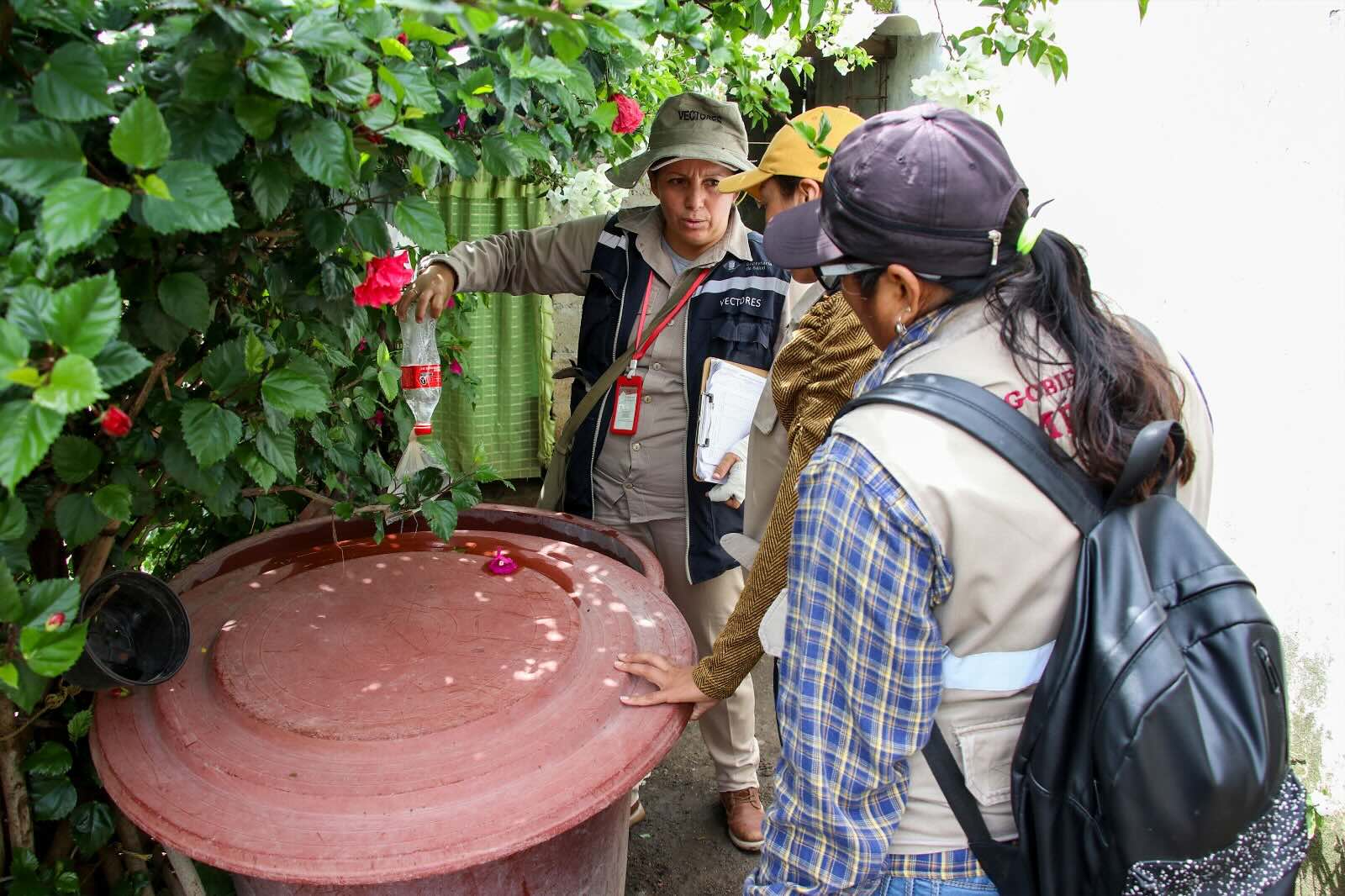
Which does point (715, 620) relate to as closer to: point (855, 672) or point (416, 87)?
point (855, 672)

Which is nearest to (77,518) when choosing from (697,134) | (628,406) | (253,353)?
(253,353)

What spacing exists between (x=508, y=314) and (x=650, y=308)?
2800 millimetres

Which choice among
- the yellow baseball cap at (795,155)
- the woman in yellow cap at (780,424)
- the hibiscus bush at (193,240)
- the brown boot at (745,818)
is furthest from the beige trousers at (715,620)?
the yellow baseball cap at (795,155)

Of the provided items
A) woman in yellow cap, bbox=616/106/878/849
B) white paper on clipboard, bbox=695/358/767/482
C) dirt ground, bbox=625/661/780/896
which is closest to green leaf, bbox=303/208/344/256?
woman in yellow cap, bbox=616/106/878/849

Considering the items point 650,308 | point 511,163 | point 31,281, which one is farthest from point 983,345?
point 650,308

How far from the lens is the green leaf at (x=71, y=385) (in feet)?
3.19

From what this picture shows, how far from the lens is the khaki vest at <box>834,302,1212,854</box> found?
1.20m

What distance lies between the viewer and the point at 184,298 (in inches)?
53.8

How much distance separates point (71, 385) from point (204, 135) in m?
0.40

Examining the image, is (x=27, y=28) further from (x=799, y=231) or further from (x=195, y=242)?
(x=799, y=231)

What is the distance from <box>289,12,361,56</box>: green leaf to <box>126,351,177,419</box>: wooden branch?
538 millimetres

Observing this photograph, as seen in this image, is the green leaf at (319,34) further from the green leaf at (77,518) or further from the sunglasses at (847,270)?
the green leaf at (77,518)

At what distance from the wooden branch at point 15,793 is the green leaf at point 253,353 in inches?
34.8

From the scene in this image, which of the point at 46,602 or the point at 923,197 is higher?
the point at 923,197
